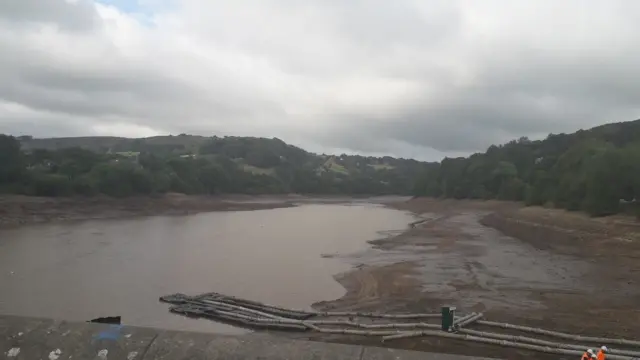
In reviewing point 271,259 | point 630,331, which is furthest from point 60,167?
point 630,331

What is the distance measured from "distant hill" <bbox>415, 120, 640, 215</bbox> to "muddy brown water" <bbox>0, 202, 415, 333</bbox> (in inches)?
847

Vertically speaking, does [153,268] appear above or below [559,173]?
below

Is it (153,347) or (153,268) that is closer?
(153,347)

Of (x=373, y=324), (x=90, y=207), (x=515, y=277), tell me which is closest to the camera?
(x=373, y=324)

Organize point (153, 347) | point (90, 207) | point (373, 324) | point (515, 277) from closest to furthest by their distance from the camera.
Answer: point (153, 347) → point (373, 324) → point (515, 277) → point (90, 207)

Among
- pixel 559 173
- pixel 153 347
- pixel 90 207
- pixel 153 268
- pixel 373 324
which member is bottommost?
pixel 153 268

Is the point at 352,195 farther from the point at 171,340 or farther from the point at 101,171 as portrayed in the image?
the point at 171,340

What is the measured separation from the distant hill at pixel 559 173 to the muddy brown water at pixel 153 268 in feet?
70.6

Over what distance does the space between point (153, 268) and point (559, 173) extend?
55184 mm

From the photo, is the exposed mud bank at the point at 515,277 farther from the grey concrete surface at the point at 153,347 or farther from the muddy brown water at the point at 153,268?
the grey concrete surface at the point at 153,347

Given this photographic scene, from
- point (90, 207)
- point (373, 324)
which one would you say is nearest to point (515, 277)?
point (373, 324)

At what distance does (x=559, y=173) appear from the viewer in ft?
217

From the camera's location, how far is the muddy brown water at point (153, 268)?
20.0 metres

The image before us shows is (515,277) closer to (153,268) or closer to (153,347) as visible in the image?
(153,268)
